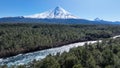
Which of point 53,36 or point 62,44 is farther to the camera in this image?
point 53,36

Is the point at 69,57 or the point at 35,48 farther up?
the point at 69,57

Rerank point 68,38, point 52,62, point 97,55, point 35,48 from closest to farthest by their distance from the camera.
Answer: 1. point 52,62
2. point 97,55
3. point 35,48
4. point 68,38

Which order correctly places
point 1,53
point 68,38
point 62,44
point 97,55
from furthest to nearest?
1. point 68,38
2. point 62,44
3. point 1,53
4. point 97,55

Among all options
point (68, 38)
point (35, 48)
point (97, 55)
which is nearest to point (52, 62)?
point (97, 55)

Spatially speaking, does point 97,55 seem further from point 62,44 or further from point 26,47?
point 62,44

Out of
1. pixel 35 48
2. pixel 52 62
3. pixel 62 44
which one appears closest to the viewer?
pixel 52 62

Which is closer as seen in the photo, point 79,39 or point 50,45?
point 50,45

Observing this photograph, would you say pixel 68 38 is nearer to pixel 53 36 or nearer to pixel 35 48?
pixel 53 36

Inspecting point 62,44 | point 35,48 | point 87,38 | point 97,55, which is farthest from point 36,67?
point 87,38

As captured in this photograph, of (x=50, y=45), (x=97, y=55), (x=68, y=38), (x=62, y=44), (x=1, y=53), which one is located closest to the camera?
(x=97, y=55)
